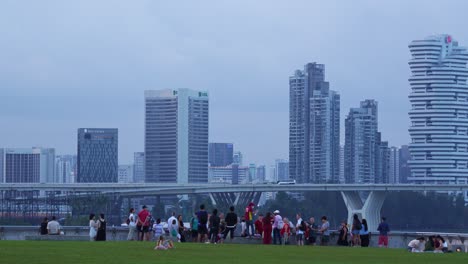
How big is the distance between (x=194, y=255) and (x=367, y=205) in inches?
5168

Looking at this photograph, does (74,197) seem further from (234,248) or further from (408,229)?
(234,248)

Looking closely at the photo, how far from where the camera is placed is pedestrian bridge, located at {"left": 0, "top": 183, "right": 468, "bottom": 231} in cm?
15562

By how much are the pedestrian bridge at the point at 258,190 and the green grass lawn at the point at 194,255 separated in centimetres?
11352

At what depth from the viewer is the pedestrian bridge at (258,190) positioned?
511ft

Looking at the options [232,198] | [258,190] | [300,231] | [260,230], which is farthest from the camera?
[232,198]

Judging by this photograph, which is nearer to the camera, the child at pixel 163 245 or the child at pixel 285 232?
the child at pixel 163 245

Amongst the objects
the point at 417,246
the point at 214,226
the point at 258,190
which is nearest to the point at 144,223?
the point at 214,226

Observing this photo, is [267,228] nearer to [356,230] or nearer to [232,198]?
[356,230]

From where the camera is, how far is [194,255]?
33719mm

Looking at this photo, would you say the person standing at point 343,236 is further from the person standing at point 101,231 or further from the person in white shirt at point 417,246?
the person standing at point 101,231

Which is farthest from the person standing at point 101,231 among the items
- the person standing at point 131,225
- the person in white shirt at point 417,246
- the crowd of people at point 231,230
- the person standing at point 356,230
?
the person in white shirt at point 417,246

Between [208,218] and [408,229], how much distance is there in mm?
126280

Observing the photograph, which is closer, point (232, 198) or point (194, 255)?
point (194, 255)

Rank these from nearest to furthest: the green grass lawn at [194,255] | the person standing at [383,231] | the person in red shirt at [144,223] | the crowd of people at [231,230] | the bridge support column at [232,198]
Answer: the green grass lawn at [194,255]
the crowd of people at [231,230]
the person standing at [383,231]
the person in red shirt at [144,223]
the bridge support column at [232,198]
